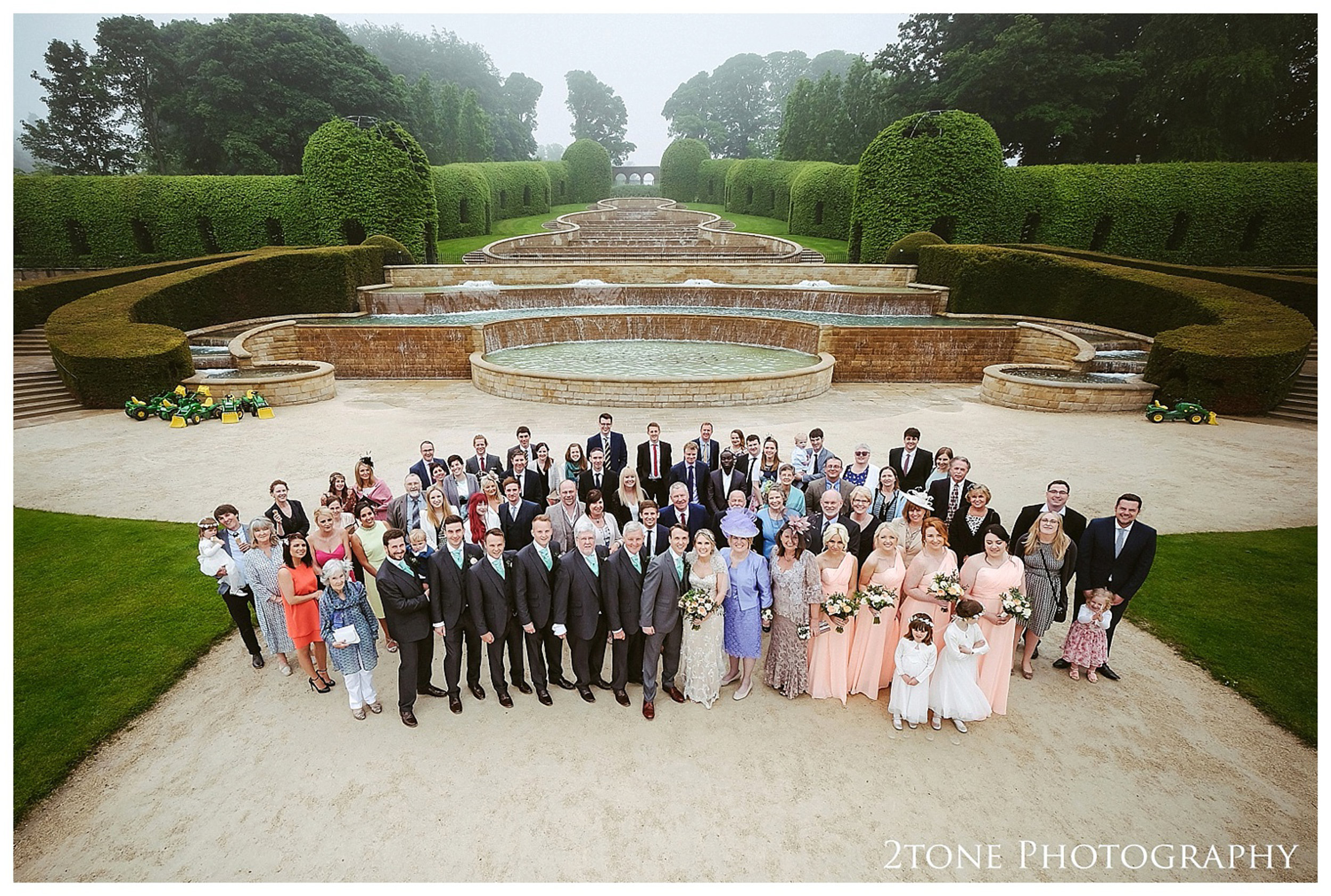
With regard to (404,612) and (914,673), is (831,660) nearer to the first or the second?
(914,673)

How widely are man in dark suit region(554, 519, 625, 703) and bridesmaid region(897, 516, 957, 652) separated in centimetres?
248

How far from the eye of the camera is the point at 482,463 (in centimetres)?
755

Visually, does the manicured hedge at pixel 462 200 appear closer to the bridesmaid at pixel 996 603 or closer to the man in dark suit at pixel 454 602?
the man in dark suit at pixel 454 602

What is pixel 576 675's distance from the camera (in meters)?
5.24

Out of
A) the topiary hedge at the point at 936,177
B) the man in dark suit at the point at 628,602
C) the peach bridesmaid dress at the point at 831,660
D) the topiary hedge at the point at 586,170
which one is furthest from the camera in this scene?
the topiary hedge at the point at 586,170

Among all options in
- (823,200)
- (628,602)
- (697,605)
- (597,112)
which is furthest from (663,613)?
(597,112)

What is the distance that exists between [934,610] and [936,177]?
87.0 feet

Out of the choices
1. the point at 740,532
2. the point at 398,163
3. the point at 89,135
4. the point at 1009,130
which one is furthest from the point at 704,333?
the point at 89,135

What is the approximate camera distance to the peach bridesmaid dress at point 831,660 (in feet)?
16.4

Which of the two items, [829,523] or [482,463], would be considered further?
[482,463]

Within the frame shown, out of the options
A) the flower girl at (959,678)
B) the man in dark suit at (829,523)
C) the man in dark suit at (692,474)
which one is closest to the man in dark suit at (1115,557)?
the flower girl at (959,678)

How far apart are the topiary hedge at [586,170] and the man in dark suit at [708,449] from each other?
61.4 meters

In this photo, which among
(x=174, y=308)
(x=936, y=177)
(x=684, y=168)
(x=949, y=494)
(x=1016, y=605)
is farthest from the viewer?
(x=684, y=168)

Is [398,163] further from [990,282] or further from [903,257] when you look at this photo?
[990,282]
